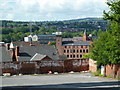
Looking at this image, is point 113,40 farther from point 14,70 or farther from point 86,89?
point 14,70

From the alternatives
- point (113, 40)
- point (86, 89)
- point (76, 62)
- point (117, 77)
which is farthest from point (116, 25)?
point (76, 62)

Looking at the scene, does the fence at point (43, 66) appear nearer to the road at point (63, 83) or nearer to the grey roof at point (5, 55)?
the road at point (63, 83)

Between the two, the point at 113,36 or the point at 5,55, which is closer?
the point at 113,36

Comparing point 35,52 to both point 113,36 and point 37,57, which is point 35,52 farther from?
point 113,36

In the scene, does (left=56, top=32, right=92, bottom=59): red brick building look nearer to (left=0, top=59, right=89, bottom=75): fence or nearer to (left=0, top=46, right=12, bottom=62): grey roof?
(left=0, top=46, right=12, bottom=62): grey roof

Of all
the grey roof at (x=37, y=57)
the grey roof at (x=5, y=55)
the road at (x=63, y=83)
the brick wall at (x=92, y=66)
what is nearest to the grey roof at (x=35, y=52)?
the grey roof at (x=37, y=57)

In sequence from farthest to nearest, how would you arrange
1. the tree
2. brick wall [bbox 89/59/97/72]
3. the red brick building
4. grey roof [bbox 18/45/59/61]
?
the red brick building, grey roof [bbox 18/45/59/61], brick wall [bbox 89/59/97/72], the tree

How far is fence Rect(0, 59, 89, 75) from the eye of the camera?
45.2m

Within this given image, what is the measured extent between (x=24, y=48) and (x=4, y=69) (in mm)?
20526

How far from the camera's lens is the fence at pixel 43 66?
45.2 meters

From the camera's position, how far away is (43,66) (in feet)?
154

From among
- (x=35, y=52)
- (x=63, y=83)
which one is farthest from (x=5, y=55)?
(x=63, y=83)

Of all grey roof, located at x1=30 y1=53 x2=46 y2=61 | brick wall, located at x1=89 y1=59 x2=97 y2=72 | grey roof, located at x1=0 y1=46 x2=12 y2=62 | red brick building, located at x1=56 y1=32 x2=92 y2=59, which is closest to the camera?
brick wall, located at x1=89 y1=59 x2=97 y2=72

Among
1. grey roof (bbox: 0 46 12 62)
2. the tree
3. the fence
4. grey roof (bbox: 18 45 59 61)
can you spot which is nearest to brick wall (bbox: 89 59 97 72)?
the fence
